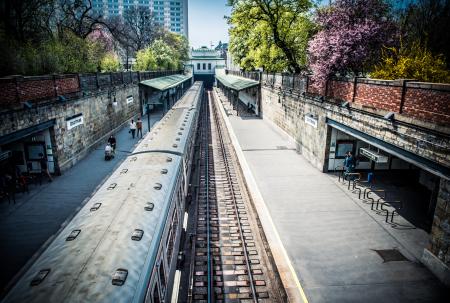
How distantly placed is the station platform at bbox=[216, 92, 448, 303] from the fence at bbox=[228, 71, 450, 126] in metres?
4.23

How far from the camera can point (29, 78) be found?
1235 centimetres

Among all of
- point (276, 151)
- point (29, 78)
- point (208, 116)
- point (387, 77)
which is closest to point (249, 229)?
point (387, 77)

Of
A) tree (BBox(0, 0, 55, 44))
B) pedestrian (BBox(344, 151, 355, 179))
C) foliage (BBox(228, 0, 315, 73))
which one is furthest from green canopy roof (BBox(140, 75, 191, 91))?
pedestrian (BBox(344, 151, 355, 179))

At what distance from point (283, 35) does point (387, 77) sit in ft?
47.6

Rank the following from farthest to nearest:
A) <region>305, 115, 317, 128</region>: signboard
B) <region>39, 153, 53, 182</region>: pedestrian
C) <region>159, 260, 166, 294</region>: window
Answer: <region>305, 115, 317, 128</region>: signboard, <region>39, 153, 53, 182</region>: pedestrian, <region>159, 260, 166, 294</region>: window

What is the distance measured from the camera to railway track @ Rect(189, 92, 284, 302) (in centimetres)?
776

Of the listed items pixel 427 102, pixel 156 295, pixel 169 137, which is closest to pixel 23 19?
pixel 169 137

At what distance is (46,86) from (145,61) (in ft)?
101

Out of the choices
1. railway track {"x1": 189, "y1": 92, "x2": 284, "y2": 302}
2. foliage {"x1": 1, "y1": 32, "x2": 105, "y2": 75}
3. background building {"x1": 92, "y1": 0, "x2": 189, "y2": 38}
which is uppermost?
background building {"x1": 92, "y1": 0, "x2": 189, "y2": 38}

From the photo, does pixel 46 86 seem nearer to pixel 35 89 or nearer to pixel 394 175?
pixel 35 89

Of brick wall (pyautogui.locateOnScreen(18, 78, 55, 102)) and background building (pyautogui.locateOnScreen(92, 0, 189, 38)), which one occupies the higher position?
background building (pyautogui.locateOnScreen(92, 0, 189, 38))

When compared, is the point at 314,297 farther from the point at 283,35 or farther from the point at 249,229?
the point at 283,35

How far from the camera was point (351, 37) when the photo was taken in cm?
1346

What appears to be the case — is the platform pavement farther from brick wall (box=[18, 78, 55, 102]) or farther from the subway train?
brick wall (box=[18, 78, 55, 102])
